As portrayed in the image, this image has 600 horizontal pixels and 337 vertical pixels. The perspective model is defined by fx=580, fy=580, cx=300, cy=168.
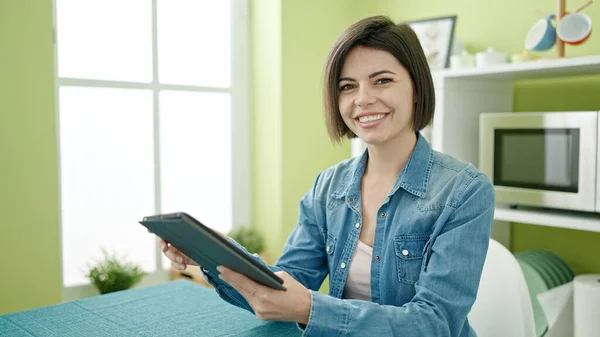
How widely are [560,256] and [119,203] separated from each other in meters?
2.00

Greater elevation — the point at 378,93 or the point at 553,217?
the point at 378,93

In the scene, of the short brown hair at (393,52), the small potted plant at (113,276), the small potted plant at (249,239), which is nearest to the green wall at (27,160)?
the small potted plant at (113,276)

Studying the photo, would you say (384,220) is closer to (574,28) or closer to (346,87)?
(346,87)

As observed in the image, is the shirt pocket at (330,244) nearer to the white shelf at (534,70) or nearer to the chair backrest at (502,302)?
the chair backrest at (502,302)

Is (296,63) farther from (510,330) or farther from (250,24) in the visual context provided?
(510,330)

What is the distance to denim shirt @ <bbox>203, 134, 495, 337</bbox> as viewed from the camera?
98 cm

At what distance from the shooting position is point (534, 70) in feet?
6.92

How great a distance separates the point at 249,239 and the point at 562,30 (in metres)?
1.80

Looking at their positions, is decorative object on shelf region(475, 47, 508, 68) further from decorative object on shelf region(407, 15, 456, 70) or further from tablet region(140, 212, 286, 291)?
tablet region(140, 212, 286, 291)

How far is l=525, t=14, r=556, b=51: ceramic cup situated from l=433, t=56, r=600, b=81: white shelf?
104 mm

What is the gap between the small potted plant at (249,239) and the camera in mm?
3080

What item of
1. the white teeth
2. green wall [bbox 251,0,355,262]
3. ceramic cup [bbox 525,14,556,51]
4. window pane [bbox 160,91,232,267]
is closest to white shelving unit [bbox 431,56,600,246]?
ceramic cup [bbox 525,14,556,51]

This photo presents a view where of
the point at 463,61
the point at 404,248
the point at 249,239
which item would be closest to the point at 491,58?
the point at 463,61

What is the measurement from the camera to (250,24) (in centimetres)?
320
